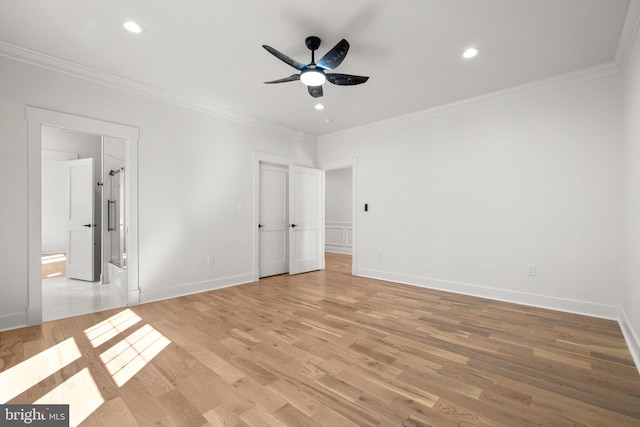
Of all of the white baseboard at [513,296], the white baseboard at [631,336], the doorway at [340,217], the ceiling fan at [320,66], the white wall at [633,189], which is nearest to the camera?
the white baseboard at [631,336]

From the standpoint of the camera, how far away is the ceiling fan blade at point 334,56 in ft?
8.11

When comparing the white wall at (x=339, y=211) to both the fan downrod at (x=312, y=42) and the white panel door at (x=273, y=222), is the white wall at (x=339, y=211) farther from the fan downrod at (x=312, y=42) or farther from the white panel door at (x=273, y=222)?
the fan downrod at (x=312, y=42)

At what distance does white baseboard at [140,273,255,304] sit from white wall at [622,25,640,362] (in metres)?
4.70

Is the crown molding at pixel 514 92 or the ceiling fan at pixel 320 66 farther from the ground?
the crown molding at pixel 514 92

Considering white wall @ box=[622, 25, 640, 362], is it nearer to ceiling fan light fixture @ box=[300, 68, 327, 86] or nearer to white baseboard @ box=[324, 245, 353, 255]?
ceiling fan light fixture @ box=[300, 68, 327, 86]

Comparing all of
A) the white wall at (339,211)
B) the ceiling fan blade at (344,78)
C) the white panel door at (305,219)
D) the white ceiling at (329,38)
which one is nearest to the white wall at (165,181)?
the white ceiling at (329,38)

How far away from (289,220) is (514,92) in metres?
4.13

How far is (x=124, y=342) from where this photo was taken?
8.70ft

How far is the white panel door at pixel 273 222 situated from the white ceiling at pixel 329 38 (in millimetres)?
1941

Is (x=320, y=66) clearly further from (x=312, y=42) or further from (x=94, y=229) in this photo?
(x=94, y=229)

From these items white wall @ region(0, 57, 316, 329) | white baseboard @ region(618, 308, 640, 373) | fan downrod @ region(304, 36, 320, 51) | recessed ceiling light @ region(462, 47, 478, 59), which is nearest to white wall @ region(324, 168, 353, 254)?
white wall @ region(0, 57, 316, 329)

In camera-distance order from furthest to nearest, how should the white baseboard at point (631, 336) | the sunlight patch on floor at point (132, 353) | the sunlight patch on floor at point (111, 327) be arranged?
1. the sunlight patch on floor at point (111, 327)
2. the white baseboard at point (631, 336)
3. the sunlight patch on floor at point (132, 353)

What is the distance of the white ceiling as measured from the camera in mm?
2395

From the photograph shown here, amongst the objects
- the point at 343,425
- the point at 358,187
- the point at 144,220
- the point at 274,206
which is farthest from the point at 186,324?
the point at 358,187
